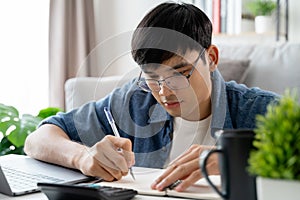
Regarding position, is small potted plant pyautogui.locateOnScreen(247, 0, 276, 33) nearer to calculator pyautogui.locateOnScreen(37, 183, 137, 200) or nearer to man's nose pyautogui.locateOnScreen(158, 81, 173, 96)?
man's nose pyautogui.locateOnScreen(158, 81, 173, 96)

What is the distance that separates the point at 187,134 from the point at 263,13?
79.7 inches

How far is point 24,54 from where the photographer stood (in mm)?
3283

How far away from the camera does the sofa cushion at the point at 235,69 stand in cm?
228

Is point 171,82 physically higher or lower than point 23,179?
higher

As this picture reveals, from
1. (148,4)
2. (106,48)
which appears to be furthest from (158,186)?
(148,4)

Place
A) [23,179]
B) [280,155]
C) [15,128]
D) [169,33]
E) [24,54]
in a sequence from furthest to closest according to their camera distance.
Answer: [24,54], [15,128], [169,33], [23,179], [280,155]

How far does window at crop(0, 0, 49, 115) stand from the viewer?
10.5 feet

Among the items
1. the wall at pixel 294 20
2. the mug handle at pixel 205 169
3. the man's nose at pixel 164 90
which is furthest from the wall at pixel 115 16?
the mug handle at pixel 205 169

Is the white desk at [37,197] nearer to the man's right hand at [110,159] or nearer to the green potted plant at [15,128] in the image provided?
the man's right hand at [110,159]

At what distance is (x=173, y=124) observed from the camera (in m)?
1.60

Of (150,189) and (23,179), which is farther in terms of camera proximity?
(23,179)

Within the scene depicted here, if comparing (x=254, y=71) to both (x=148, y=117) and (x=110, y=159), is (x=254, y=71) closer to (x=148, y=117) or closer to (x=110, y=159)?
(x=148, y=117)

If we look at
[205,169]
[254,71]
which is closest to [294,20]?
[254,71]

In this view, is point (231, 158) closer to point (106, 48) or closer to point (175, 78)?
point (175, 78)
